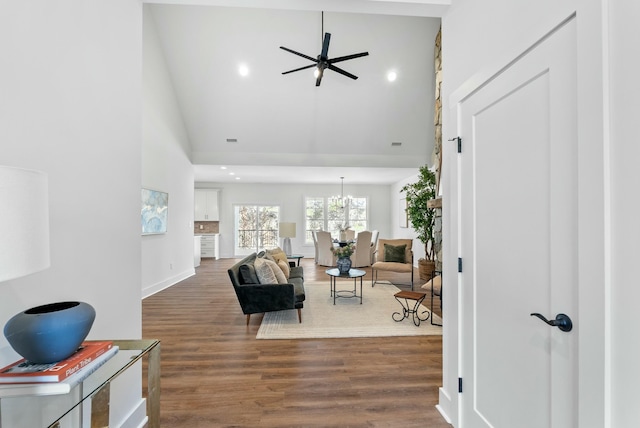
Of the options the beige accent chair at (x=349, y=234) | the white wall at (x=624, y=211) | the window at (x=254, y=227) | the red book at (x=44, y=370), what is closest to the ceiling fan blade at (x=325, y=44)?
the white wall at (x=624, y=211)

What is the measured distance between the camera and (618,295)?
0.89 metres

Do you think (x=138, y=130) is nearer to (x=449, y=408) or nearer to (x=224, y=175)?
(x=449, y=408)

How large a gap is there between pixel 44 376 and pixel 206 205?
8741 millimetres

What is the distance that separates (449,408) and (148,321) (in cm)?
352

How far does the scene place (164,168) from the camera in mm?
5113

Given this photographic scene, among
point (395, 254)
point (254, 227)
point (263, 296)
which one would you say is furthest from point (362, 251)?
point (263, 296)

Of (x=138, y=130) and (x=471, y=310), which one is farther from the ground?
(x=138, y=130)

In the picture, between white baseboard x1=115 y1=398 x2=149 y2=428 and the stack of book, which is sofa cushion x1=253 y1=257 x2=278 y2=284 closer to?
white baseboard x1=115 y1=398 x2=149 y2=428

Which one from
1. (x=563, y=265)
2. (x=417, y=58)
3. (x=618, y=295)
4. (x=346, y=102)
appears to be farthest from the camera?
(x=346, y=102)

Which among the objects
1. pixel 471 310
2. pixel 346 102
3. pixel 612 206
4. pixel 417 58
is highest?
pixel 417 58

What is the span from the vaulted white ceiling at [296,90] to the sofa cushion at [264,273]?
3.24 metres

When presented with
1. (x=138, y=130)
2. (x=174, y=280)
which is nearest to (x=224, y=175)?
(x=174, y=280)

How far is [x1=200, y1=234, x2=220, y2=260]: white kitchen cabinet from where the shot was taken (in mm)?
8930

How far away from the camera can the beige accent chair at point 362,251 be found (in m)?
7.09
